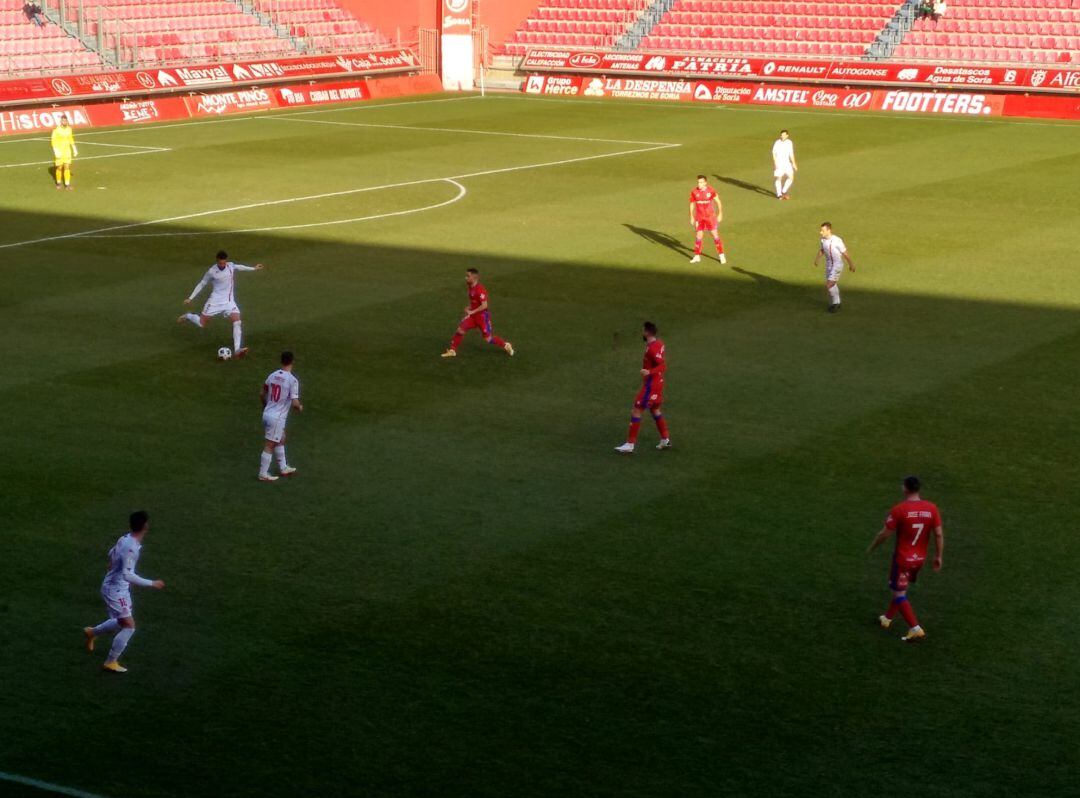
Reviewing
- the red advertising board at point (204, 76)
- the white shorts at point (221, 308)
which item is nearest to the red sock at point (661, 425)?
the white shorts at point (221, 308)

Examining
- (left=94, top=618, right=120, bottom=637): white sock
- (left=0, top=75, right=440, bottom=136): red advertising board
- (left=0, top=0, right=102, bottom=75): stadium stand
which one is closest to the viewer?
(left=94, top=618, right=120, bottom=637): white sock

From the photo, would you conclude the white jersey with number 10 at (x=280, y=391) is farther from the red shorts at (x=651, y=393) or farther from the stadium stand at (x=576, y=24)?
the stadium stand at (x=576, y=24)

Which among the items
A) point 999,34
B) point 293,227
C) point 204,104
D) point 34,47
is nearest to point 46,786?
point 293,227

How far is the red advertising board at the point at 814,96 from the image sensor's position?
5894 cm

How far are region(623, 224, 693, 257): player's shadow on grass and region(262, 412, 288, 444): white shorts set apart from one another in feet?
53.3

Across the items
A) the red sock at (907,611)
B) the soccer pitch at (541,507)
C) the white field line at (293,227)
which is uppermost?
the red sock at (907,611)

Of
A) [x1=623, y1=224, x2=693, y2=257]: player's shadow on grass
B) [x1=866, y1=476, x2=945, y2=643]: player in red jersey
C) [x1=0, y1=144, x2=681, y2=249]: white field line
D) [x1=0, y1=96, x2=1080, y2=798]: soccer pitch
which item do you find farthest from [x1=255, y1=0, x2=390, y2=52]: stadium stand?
[x1=866, y1=476, x2=945, y2=643]: player in red jersey

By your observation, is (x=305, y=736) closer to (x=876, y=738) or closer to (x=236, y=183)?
(x=876, y=738)

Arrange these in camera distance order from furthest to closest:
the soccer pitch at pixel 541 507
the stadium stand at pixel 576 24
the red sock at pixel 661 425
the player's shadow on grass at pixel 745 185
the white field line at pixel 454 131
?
the stadium stand at pixel 576 24 < the white field line at pixel 454 131 < the player's shadow on grass at pixel 745 185 < the red sock at pixel 661 425 < the soccer pitch at pixel 541 507

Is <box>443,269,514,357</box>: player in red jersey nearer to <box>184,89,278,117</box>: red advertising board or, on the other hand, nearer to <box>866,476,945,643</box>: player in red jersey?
<box>866,476,945,643</box>: player in red jersey

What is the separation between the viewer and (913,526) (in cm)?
1499

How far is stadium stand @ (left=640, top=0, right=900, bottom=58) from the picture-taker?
6775 cm

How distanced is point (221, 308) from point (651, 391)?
8353 mm

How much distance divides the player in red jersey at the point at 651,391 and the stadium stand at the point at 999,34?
47.3m
